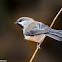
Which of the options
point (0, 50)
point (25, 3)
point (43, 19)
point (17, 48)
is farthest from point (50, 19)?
point (0, 50)

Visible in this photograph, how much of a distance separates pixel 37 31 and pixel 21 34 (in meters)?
0.71

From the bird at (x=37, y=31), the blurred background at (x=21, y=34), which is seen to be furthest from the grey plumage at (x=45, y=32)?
the blurred background at (x=21, y=34)

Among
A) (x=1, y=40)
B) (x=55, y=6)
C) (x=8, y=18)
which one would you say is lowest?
(x=1, y=40)

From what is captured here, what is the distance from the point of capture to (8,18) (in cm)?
247

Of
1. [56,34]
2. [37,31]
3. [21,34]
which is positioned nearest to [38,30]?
[37,31]

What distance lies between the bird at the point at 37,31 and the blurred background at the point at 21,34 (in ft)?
1.70

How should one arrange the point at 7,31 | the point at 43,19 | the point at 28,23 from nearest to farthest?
the point at 28,23, the point at 43,19, the point at 7,31

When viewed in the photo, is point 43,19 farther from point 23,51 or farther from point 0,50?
point 0,50

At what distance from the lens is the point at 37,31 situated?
1713 millimetres

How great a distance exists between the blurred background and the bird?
517 millimetres

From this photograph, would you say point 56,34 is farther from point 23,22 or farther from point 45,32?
point 23,22

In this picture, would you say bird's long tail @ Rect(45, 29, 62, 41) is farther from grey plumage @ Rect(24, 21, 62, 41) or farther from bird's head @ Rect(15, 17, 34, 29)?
bird's head @ Rect(15, 17, 34, 29)

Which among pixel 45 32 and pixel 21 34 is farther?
pixel 21 34

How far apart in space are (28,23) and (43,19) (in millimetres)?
509
